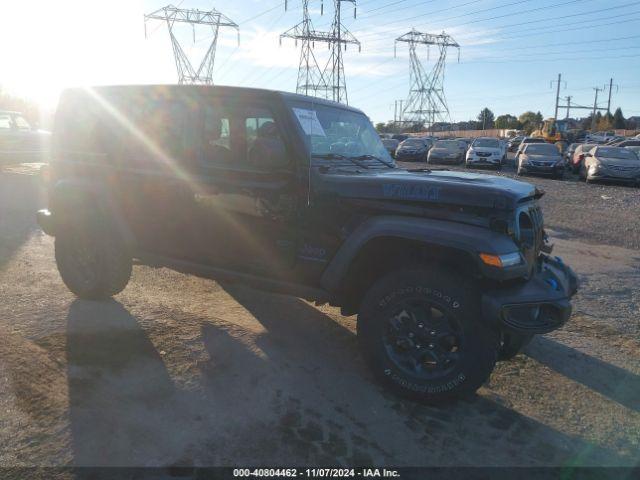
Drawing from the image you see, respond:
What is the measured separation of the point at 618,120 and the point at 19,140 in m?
96.9

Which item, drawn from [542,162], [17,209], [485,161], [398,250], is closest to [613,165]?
[542,162]

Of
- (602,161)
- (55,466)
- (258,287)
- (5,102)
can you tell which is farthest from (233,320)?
(5,102)

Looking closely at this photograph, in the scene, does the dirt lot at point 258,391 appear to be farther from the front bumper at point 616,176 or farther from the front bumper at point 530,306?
the front bumper at point 616,176

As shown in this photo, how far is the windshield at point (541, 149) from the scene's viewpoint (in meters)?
21.3

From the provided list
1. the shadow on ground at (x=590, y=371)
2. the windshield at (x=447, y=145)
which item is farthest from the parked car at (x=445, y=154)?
the shadow on ground at (x=590, y=371)

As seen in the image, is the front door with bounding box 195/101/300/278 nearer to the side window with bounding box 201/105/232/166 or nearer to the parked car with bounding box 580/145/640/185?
the side window with bounding box 201/105/232/166

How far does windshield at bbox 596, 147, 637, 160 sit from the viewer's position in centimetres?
1892

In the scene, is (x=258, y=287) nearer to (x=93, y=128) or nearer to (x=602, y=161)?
(x=93, y=128)

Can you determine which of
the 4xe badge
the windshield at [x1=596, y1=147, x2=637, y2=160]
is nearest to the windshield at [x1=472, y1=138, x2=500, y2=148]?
the windshield at [x1=596, y1=147, x2=637, y2=160]

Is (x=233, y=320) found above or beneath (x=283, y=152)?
beneath

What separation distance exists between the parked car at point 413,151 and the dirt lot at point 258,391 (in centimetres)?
2583

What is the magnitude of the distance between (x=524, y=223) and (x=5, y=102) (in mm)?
51843

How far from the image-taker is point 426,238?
320cm

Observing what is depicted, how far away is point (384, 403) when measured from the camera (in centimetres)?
336
